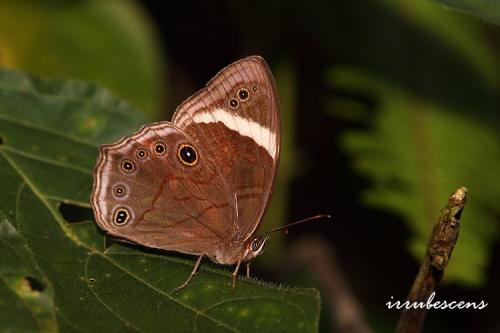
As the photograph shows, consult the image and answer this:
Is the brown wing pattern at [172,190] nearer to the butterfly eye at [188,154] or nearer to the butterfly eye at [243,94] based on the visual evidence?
the butterfly eye at [188,154]

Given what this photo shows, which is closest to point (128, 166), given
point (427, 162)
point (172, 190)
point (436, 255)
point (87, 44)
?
point (172, 190)

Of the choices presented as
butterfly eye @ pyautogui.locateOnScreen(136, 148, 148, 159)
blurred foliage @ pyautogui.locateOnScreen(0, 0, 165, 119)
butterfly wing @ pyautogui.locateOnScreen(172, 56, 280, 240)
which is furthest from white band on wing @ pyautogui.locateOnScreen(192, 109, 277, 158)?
blurred foliage @ pyautogui.locateOnScreen(0, 0, 165, 119)

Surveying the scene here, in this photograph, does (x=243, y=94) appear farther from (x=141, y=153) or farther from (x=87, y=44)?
(x=87, y=44)

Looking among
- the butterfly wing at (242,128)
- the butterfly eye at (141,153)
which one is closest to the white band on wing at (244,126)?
the butterfly wing at (242,128)

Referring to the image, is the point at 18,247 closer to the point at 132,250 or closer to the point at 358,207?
the point at 132,250

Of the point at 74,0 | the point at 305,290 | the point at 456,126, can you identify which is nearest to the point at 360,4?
the point at 456,126

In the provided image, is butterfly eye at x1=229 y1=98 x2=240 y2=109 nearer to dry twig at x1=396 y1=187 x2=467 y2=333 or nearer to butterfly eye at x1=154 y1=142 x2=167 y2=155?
butterfly eye at x1=154 y1=142 x2=167 y2=155
